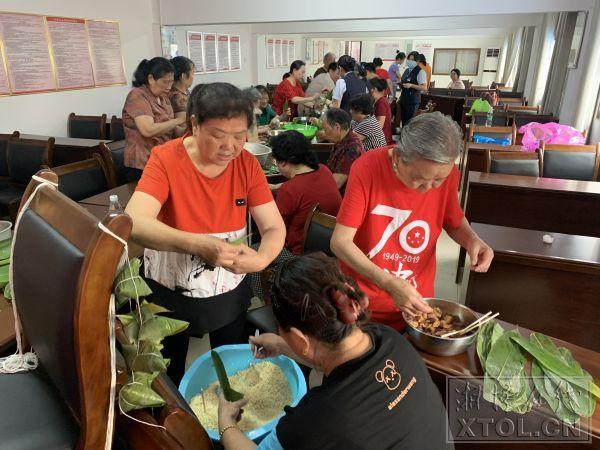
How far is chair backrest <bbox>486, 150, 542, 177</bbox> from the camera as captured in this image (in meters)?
3.03

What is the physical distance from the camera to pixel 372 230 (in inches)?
56.0

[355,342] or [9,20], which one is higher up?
[9,20]

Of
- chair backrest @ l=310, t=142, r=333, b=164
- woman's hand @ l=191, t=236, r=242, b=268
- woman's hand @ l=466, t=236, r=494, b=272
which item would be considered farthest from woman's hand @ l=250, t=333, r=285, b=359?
chair backrest @ l=310, t=142, r=333, b=164

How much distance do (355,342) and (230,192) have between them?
65cm

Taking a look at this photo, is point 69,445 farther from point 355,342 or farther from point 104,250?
point 355,342

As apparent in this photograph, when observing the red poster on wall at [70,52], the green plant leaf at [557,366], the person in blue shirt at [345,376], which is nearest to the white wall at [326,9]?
the red poster on wall at [70,52]

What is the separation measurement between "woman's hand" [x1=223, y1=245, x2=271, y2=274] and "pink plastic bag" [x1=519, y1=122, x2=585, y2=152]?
324cm

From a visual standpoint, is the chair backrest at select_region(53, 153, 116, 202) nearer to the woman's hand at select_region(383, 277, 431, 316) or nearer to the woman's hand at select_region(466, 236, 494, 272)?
the woman's hand at select_region(383, 277, 431, 316)

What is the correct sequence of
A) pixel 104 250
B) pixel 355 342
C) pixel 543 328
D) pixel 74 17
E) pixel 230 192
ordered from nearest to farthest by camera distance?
pixel 104 250
pixel 355 342
pixel 230 192
pixel 543 328
pixel 74 17

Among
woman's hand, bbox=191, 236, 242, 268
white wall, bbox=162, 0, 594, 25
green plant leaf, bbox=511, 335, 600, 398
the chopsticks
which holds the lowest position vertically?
green plant leaf, bbox=511, 335, 600, 398

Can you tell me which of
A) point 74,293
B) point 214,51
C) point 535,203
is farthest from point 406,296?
point 214,51

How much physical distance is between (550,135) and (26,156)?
437 centimetres

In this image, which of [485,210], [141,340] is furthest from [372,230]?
[485,210]

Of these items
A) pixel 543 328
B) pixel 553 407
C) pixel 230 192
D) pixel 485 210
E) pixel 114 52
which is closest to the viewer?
pixel 553 407
